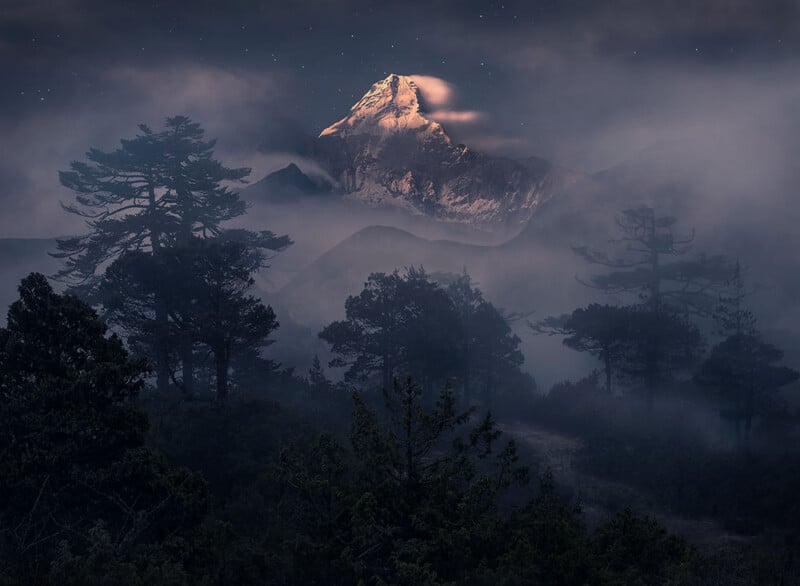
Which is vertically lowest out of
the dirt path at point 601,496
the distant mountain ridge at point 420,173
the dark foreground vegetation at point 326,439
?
the dirt path at point 601,496

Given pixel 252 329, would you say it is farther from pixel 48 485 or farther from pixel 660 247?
pixel 660 247

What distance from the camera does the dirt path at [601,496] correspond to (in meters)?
19.7

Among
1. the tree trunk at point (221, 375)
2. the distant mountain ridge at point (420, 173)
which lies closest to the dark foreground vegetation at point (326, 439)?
the tree trunk at point (221, 375)

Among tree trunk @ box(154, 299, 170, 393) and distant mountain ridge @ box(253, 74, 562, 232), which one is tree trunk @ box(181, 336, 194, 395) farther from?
distant mountain ridge @ box(253, 74, 562, 232)

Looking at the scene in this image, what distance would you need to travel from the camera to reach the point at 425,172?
591 ft

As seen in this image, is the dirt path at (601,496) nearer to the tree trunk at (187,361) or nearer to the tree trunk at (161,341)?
the tree trunk at (161,341)

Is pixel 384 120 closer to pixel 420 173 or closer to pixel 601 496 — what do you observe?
pixel 420 173

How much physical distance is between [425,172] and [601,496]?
16320cm

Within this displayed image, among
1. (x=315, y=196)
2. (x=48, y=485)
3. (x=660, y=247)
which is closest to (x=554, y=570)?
(x=48, y=485)

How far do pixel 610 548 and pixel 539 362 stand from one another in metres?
57.7

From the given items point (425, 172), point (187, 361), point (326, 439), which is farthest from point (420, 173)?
point (326, 439)

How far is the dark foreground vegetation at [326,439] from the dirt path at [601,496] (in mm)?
404

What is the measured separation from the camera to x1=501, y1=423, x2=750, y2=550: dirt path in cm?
1973

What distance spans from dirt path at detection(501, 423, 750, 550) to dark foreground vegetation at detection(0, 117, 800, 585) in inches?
15.9
